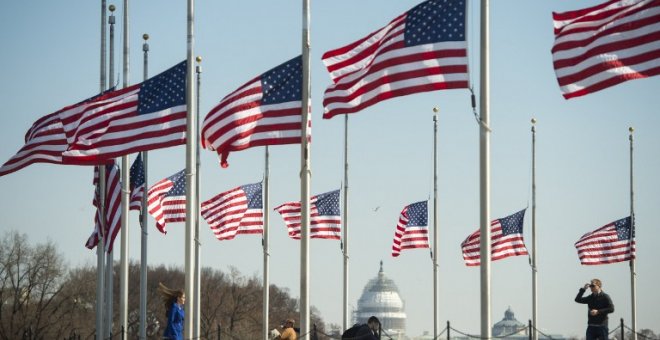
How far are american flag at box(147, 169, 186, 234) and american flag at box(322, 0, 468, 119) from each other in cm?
1649

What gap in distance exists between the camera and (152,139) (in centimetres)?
2928

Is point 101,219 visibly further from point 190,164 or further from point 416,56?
point 416,56

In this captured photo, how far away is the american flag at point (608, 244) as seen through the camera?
44.6m

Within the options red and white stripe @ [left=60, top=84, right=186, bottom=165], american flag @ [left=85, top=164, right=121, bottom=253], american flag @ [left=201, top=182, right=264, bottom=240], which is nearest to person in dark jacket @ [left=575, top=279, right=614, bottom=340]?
red and white stripe @ [left=60, top=84, right=186, bottom=165]

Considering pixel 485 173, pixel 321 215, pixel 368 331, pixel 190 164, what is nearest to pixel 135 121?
pixel 190 164

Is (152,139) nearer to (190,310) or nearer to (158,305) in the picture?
(190,310)

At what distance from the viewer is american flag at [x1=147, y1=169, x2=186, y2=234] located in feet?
132

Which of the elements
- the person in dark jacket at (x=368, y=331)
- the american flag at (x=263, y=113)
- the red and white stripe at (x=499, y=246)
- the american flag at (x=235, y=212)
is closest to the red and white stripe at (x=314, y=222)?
the american flag at (x=235, y=212)

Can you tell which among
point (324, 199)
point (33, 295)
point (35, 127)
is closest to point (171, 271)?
point (33, 295)

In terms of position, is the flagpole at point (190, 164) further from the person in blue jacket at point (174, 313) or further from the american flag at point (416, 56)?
the american flag at point (416, 56)

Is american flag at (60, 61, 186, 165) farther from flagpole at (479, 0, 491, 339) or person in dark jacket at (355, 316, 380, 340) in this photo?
flagpole at (479, 0, 491, 339)

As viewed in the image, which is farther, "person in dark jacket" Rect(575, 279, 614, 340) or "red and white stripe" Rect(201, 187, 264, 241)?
→ "red and white stripe" Rect(201, 187, 264, 241)

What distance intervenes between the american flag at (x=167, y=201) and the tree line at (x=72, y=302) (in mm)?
23113

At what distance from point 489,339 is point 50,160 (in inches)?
523
